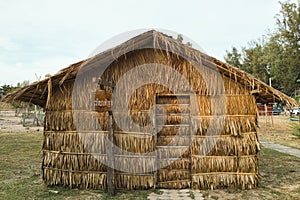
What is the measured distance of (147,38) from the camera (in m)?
6.05

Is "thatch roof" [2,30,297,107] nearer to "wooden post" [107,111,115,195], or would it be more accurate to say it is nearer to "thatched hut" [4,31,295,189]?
"thatched hut" [4,31,295,189]

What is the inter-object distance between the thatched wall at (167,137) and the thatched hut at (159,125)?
22 millimetres

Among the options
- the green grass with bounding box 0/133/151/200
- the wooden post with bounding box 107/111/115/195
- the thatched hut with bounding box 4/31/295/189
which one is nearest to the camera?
the green grass with bounding box 0/133/151/200

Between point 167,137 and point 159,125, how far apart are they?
0.34m

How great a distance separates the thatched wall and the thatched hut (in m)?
0.02

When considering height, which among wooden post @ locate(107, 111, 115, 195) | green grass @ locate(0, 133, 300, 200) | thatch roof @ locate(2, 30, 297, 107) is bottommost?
green grass @ locate(0, 133, 300, 200)

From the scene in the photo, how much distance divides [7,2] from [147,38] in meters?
7.44

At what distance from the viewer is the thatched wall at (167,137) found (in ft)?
20.5

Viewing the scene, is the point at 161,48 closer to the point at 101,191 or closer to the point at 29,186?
the point at 101,191

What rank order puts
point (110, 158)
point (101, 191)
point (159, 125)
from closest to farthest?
point (110, 158)
point (101, 191)
point (159, 125)

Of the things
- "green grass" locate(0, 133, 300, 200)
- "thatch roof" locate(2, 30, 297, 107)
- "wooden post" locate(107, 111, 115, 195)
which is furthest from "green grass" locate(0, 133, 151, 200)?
"thatch roof" locate(2, 30, 297, 107)

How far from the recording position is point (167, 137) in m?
6.45

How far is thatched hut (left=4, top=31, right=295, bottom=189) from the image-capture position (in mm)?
6246

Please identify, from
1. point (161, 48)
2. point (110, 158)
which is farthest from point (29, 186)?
point (161, 48)
